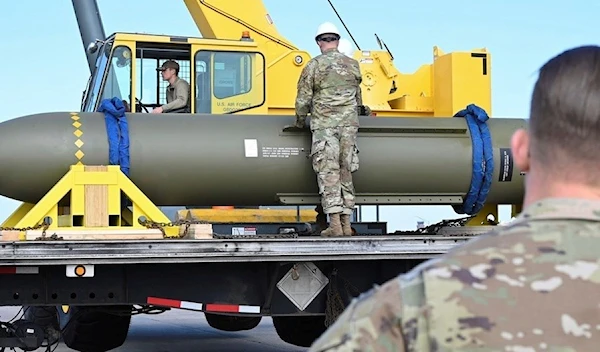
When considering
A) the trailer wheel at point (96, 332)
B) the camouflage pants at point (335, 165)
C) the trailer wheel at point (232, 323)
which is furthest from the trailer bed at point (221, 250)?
the trailer wheel at point (232, 323)

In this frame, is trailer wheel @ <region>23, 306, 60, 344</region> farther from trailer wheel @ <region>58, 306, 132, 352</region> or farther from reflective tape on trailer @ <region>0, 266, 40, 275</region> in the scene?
reflective tape on trailer @ <region>0, 266, 40, 275</region>

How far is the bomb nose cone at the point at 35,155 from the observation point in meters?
6.60

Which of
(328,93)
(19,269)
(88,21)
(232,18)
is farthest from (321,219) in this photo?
(88,21)

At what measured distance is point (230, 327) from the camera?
9078 millimetres

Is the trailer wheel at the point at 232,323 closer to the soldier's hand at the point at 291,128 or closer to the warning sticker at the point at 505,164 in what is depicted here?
the soldier's hand at the point at 291,128

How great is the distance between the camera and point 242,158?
22.6ft

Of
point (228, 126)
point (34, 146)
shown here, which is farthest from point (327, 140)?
point (34, 146)

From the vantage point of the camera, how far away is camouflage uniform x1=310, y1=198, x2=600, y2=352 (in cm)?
134

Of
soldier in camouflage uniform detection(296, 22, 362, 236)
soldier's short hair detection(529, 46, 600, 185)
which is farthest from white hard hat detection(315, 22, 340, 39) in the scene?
soldier's short hair detection(529, 46, 600, 185)

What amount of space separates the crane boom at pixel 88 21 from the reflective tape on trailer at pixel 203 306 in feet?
21.6

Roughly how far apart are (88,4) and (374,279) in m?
7.30

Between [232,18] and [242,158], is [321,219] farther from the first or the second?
[232,18]

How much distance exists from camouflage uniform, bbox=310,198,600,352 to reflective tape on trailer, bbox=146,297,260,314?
4.64 metres

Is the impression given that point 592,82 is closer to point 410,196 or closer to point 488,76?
point 410,196
